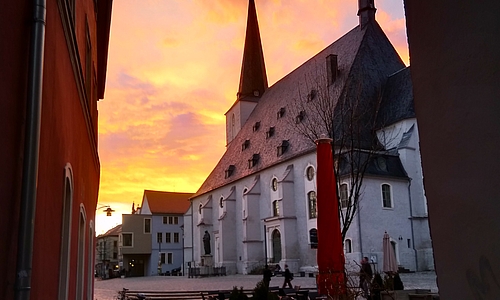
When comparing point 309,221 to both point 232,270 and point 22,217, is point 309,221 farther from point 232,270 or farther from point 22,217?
point 22,217

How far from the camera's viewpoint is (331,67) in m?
37.8

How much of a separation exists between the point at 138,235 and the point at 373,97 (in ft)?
144

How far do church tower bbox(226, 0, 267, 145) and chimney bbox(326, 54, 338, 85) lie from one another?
19301 millimetres

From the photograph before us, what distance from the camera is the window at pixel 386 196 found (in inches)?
1280

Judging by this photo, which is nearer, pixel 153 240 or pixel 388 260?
pixel 388 260

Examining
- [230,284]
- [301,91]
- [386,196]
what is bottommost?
[230,284]

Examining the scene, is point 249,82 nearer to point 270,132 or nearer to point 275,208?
point 270,132

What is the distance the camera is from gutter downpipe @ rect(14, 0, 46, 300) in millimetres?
3135

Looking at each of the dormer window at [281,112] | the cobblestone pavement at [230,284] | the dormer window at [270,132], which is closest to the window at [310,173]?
the cobblestone pavement at [230,284]

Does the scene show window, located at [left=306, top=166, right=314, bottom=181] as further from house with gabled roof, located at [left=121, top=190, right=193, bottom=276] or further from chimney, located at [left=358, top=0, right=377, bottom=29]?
house with gabled roof, located at [left=121, top=190, right=193, bottom=276]

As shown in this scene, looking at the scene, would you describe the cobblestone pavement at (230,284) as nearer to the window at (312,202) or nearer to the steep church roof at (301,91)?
the window at (312,202)

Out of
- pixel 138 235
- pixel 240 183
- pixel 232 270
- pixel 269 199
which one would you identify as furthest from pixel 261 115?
pixel 138 235

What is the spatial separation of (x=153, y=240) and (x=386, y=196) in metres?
43.1

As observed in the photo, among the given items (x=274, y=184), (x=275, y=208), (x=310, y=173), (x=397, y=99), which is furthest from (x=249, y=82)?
(x=397, y=99)
